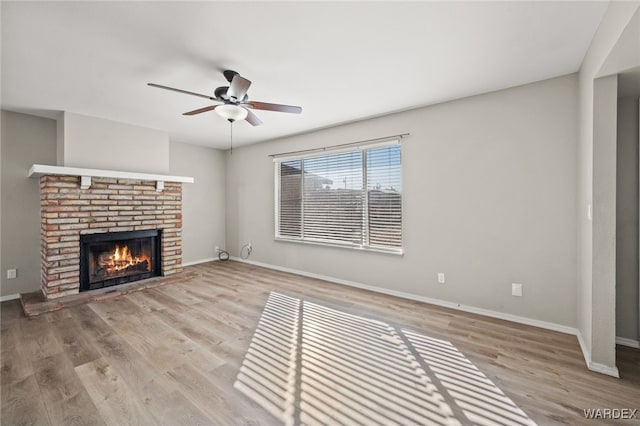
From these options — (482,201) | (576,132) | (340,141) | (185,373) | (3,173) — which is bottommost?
(185,373)

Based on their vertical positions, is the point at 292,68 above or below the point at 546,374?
above

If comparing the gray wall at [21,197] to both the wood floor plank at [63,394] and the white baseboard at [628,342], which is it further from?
the white baseboard at [628,342]

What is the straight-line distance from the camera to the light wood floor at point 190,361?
163cm

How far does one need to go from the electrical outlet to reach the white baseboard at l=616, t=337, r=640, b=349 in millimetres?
781

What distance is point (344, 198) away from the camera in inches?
168

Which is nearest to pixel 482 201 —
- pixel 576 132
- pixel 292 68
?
pixel 576 132

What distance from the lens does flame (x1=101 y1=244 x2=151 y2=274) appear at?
4047mm

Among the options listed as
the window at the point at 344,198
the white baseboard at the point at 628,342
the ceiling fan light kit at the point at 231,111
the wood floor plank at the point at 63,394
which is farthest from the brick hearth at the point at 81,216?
the white baseboard at the point at 628,342

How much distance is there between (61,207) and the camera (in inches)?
138

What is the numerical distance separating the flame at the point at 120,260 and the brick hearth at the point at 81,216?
35 cm

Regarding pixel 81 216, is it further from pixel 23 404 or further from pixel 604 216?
pixel 604 216

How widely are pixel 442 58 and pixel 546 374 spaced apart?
2662 millimetres

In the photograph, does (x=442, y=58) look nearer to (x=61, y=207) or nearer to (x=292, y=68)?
(x=292, y=68)

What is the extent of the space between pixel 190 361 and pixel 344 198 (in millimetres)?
2946
